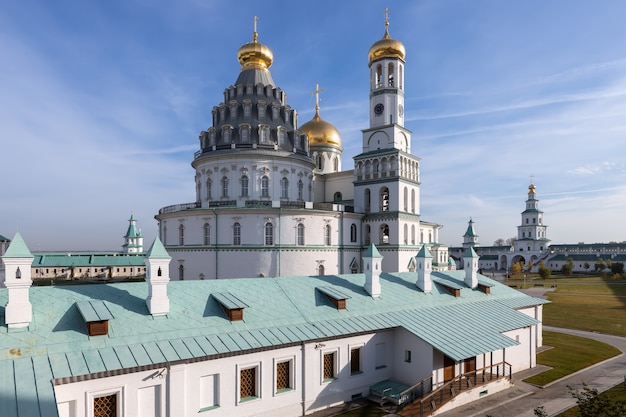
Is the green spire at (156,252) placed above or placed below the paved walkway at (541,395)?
above

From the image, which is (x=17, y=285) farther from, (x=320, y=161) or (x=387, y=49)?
(x=320, y=161)

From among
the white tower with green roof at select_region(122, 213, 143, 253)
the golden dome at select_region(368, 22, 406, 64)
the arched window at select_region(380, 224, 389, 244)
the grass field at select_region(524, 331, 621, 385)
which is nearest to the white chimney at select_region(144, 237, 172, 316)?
the grass field at select_region(524, 331, 621, 385)

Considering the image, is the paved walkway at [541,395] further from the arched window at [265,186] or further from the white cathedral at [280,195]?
the arched window at [265,186]

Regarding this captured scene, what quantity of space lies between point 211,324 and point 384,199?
3663 centimetres

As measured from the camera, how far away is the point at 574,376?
24891 millimetres

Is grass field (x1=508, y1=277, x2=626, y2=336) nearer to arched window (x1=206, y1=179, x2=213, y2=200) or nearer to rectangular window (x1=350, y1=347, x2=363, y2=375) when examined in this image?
rectangular window (x1=350, y1=347, x2=363, y2=375)

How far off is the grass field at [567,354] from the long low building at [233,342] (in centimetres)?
170

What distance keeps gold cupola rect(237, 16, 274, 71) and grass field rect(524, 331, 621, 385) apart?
143 ft

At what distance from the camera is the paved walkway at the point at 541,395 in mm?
19594

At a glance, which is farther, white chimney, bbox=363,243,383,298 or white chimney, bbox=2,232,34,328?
white chimney, bbox=363,243,383,298

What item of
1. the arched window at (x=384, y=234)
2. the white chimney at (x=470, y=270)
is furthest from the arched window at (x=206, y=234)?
the white chimney at (x=470, y=270)

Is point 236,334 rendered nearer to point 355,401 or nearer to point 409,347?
point 355,401

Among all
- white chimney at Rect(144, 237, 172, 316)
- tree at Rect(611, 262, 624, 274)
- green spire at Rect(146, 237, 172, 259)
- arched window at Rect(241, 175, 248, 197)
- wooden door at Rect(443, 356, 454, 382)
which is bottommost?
tree at Rect(611, 262, 624, 274)

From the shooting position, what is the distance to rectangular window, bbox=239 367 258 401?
17172mm
